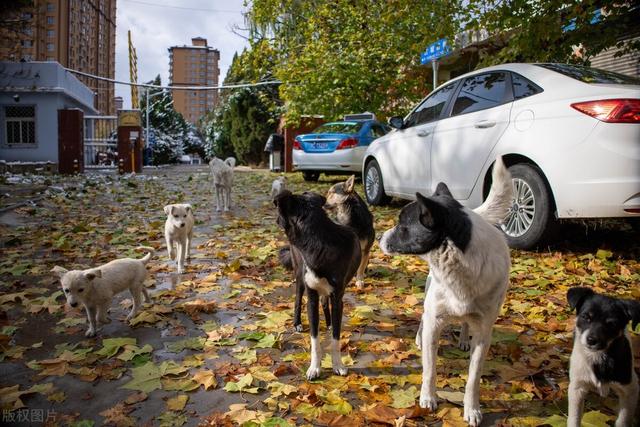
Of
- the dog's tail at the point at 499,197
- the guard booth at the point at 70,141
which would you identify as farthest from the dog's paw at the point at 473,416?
the guard booth at the point at 70,141

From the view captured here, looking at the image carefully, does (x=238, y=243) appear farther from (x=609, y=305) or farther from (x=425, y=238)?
(x=609, y=305)

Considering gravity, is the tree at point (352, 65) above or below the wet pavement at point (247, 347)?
above

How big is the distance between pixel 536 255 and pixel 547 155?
1288mm

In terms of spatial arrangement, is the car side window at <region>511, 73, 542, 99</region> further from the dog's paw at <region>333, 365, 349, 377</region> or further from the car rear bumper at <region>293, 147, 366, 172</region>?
the car rear bumper at <region>293, 147, 366, 172</region>

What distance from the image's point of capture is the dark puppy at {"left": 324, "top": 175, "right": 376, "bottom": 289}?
4.54m

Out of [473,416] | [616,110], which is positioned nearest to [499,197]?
[473,416]

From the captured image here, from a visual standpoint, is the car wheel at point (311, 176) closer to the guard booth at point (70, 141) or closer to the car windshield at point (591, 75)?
the guard booth at point (70, 141)

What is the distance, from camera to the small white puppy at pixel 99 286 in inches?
138

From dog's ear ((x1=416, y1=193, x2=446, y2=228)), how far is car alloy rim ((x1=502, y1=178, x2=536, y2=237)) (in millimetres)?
3073

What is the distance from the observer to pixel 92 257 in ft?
18.4

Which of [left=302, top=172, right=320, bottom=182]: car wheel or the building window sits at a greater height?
the building window

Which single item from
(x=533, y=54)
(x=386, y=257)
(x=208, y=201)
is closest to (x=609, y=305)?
(x=386, y=257)

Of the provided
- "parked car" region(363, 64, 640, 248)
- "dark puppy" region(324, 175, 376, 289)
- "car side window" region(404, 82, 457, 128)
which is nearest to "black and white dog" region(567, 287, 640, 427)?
"dark puppy" region(324, 175, 376, 289)

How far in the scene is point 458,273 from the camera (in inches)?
94.2
